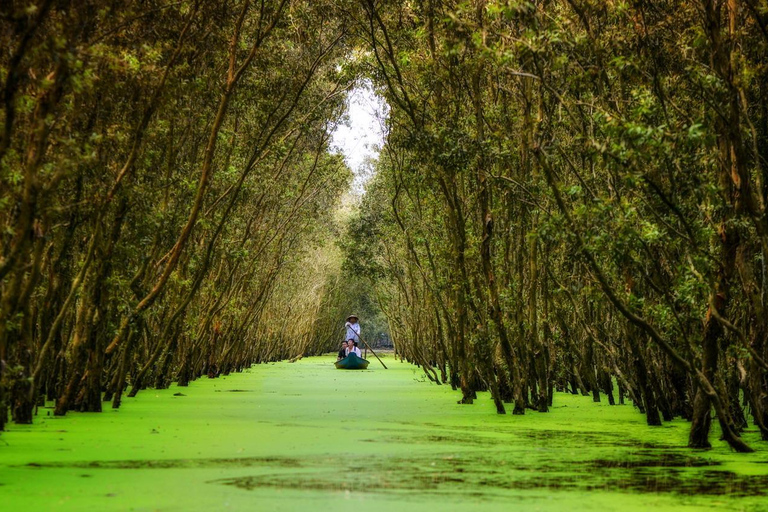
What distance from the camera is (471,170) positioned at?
14984 mm

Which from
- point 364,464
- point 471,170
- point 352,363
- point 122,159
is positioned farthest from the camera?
point 352,363

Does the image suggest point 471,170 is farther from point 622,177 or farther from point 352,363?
point 352,363

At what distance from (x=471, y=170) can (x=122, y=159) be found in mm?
5321

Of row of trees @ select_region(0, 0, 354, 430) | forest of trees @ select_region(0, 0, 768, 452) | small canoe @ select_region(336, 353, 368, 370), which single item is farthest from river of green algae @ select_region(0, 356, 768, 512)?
small canoe @ select_region(336, 353, 368, 370)

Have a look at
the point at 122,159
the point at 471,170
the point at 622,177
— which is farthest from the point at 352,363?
the point at 622,177

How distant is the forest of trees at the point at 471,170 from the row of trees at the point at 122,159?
1.9 inches

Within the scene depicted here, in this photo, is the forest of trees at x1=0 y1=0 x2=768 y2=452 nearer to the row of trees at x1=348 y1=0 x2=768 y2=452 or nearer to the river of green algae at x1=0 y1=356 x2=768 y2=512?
the row of trees at x1=348 y1=0 x2=768 y2=452

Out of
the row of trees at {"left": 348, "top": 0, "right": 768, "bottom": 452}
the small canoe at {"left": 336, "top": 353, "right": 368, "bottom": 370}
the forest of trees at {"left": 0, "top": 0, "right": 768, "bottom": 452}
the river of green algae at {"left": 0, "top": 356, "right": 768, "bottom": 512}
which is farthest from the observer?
the small canoe at {"left": 336, "top": 353, "right": 368, "bottom": 370}

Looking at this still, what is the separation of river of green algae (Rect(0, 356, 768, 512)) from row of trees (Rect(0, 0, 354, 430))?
868 mm

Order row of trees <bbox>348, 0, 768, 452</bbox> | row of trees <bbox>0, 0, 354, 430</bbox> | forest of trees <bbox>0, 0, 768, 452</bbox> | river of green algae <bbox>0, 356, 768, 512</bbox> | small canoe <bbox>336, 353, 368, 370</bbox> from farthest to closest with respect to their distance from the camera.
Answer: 1. small canoe <bbox>336, 353, 368, 370</bbox>
2. row of trees <bbox>348, 0, 768, 452</bbox>
3. forest of trees <bbox>0, 0, 768, 452</bbox>
4. row of trees <bbox>0, 0, 354, 430</bbox>
5. river of green algae <bbox>0, 356, 768, 512</bbox>

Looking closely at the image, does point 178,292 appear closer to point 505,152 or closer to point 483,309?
point 483,309

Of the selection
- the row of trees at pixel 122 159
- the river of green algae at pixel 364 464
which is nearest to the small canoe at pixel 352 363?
the row of trees at pixel 122 159

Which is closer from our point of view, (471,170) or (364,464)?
(364,464)

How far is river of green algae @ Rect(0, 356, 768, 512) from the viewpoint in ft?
19.5
